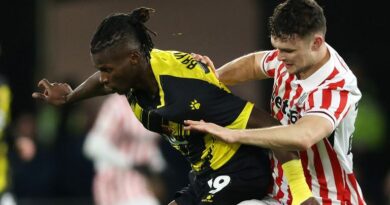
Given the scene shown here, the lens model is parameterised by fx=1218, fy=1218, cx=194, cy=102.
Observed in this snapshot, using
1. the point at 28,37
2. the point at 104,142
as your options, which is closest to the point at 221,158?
the point at 104,142

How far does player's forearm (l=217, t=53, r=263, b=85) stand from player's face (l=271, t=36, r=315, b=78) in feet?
1.84

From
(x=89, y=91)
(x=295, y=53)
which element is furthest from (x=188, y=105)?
(x=89, y=91)

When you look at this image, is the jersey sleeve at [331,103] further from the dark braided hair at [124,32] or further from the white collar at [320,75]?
the dark braided hair at [124,32]

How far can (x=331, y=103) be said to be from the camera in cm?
559

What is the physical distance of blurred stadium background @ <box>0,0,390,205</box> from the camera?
1082 cm

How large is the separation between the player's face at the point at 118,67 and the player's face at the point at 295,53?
0.66 m

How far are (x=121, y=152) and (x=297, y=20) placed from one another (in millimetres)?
4989

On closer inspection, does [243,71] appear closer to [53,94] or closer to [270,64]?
[270,64]

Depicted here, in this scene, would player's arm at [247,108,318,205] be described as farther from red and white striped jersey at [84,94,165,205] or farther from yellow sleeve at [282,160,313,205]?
red and white striped jersey at [84,94,165,205]

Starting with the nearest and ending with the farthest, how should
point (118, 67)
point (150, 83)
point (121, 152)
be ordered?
point (118, 67), point (150, 83), point (121, 152)

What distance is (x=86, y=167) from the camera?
10.7 metres

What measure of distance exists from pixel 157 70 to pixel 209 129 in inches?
17.1

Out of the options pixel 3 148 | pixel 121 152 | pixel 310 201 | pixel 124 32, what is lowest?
pixel 121 152

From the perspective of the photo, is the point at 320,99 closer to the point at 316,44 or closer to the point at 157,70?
the point at 316,44
